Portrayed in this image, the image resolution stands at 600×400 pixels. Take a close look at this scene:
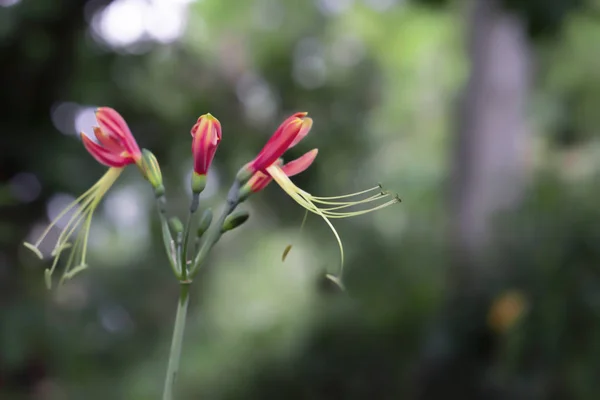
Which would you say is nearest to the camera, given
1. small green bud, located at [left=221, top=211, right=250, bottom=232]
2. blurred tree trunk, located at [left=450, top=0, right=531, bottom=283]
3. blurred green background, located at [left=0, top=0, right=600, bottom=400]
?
small green bud, located at [left=221, top=211, right=250, bottom=232]

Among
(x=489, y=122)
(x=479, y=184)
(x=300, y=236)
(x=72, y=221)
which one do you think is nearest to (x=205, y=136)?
(x=72, y=221)

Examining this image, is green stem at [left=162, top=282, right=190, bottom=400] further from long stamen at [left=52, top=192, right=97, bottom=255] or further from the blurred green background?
the blurred green background

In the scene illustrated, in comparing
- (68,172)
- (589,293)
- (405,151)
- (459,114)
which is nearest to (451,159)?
(459,114)

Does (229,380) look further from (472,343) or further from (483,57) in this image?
(483,57)

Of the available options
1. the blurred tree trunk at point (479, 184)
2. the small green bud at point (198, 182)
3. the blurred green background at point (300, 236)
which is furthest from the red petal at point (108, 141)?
the blurred tree trunk at point (479, 184)

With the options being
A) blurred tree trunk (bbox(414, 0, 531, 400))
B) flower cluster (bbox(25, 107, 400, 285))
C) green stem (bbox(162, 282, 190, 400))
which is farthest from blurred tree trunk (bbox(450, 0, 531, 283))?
green stem (bbox(162, 282, 190, 400))

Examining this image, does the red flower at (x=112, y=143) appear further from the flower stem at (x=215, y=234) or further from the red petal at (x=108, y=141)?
the flower stem at (x=215, y=234)
